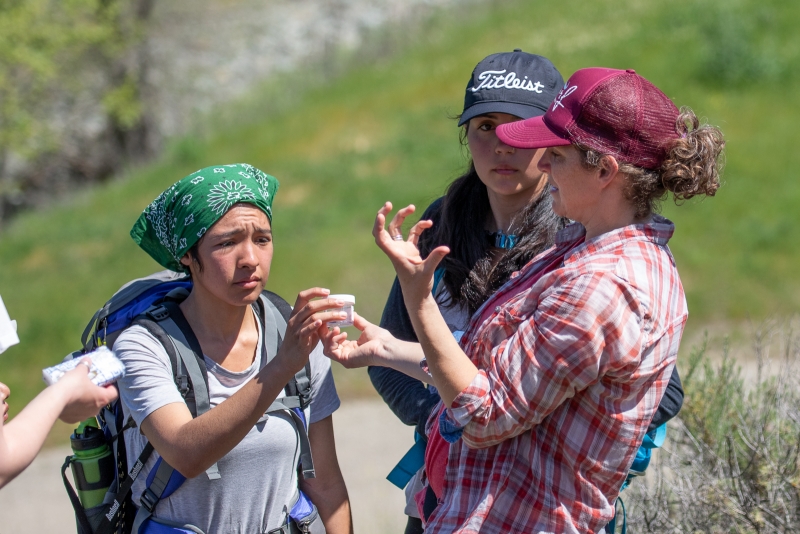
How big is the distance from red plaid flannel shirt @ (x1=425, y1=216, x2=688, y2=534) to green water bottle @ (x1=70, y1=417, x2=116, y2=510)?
36.4 inches

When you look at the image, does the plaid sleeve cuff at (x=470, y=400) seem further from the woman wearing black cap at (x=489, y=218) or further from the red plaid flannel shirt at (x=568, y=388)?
the woman wearing black cap at (x=489, y=218)

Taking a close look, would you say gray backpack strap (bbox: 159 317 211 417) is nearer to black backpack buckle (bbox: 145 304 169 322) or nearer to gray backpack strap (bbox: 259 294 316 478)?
black backpack buckle (bbox: 145 304 169 322)

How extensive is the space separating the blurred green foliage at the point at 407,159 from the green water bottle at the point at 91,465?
5562 mm

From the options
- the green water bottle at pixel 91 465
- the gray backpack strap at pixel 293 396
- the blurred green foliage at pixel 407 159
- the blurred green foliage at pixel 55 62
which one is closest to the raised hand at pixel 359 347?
the gray backpack strap at pixel 293 396

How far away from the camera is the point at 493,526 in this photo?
1.88m

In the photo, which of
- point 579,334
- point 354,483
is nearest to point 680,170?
point 579,334

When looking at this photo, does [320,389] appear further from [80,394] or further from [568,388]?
[568,388]

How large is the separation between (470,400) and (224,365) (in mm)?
832

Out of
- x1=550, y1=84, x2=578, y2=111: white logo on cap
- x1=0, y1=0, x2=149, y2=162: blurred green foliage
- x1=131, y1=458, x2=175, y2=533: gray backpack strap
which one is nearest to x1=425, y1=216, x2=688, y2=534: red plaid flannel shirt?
x1=550, y1=84, x2=578, y2=111: white logo on cap

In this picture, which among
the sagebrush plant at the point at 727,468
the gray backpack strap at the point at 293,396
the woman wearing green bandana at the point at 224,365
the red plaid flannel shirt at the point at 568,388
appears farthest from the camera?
the sagebrush plant at the point at 727,468

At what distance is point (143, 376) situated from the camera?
216cm

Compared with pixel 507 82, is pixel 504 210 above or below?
below

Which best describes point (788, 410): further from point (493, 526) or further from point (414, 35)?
point (414, 35)

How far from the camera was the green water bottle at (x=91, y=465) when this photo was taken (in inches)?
90.5
